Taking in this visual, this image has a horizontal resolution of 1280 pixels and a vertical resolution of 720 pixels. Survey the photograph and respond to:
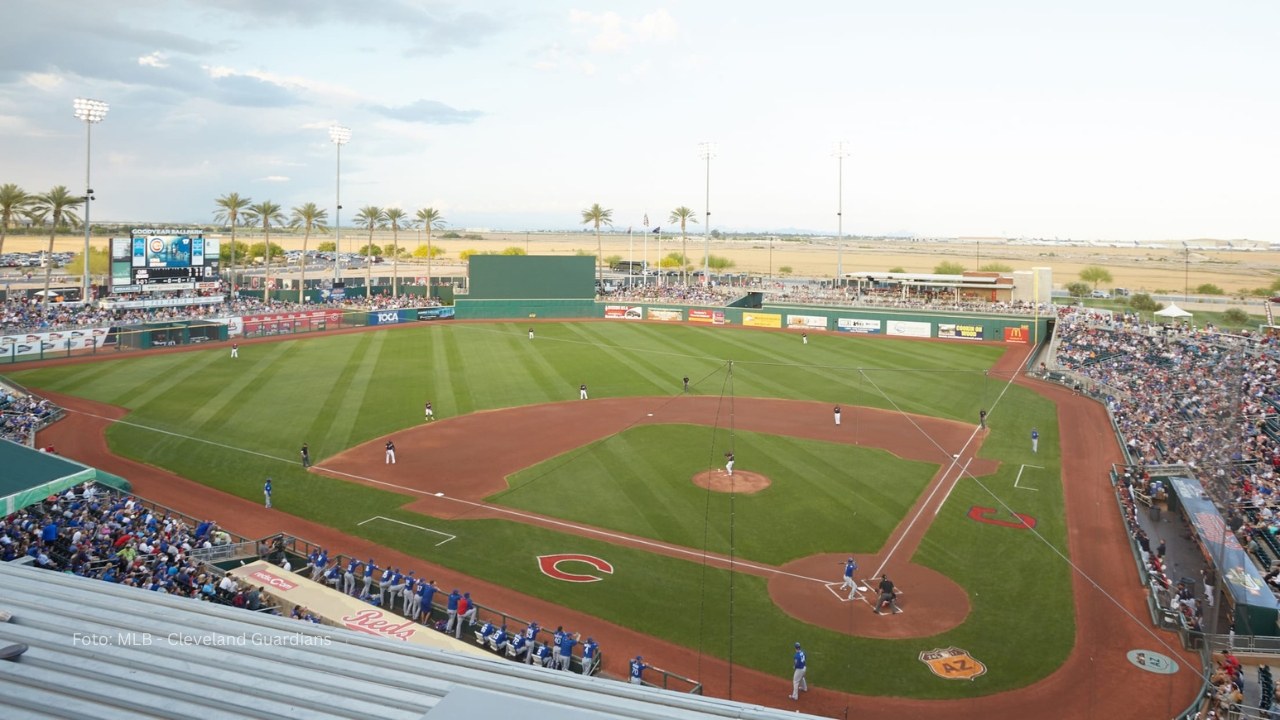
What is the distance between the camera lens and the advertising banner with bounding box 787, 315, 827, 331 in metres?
71.4

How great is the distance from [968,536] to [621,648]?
43.1 ft

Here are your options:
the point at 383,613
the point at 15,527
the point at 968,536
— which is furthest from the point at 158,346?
the point at 968,536

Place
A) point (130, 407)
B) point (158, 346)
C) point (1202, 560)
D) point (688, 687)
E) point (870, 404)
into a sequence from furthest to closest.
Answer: point (158, 346)
point (870, 404)
point (130, 407)
point (1202, 560)
point (688, 687)

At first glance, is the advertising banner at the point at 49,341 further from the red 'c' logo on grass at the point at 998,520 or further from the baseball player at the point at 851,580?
the red 'c' logo on grass at the point at 998,520

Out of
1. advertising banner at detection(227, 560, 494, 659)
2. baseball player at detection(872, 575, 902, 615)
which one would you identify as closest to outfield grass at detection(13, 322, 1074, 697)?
baseball player at detection(872, 575, 902, 615)

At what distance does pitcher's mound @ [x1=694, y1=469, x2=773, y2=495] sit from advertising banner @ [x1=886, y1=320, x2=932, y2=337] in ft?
137

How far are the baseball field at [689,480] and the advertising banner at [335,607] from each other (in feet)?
11.4

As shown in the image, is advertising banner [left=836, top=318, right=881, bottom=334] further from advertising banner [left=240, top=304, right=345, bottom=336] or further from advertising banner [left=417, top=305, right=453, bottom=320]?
advertising banner [left=240, top=304, right=345, bottom=336]

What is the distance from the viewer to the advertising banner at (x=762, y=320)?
73188 mm

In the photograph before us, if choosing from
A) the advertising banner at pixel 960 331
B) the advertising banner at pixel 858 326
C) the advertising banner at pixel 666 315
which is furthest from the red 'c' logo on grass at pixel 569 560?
the advertising banner at pixel 666 315

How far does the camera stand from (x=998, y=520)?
26.8 metres

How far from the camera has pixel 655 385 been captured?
47969mm

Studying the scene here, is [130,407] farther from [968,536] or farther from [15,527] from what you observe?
[968,536]

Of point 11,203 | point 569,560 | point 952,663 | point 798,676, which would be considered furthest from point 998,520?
point 11,203
